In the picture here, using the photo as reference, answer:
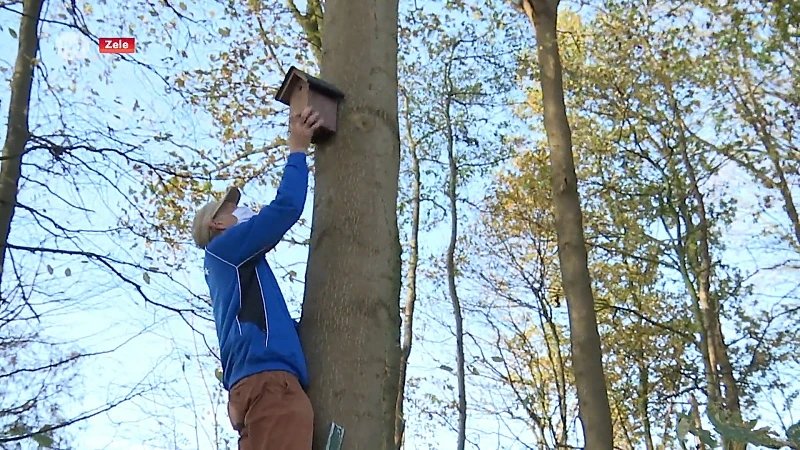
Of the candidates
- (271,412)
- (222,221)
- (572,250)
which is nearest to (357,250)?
(271,412)

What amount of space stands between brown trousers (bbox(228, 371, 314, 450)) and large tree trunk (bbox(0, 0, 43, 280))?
3.61m

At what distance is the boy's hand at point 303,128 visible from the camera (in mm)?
2414

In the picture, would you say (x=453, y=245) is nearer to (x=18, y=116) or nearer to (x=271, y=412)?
(x=18, y=116)

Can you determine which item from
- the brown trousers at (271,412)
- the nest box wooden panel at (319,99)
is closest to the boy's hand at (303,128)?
the nest box wooden panel at (319,99)

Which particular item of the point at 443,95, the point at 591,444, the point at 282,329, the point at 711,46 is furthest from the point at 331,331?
the point at 443,95

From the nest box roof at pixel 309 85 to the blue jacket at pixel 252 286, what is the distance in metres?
0.22

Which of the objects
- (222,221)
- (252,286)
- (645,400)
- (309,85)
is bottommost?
(252,286)

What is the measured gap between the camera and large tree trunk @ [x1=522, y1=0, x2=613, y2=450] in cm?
628

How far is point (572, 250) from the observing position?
7059 mm

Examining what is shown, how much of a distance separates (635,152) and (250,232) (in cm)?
1016

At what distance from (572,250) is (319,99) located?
16.4ft

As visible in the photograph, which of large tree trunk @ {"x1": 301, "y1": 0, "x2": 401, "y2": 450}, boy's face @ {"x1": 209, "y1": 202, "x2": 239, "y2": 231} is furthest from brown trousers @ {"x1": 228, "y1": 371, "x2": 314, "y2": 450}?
boy's face @ {"x1": 209, "y1": 202, "x2": 239, "y2": 231}

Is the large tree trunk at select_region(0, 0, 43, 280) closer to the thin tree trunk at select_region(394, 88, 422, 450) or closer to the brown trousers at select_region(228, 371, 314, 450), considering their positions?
the brown trousers at select_region(228, 371, 314, 450)

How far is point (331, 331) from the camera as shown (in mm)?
2160
